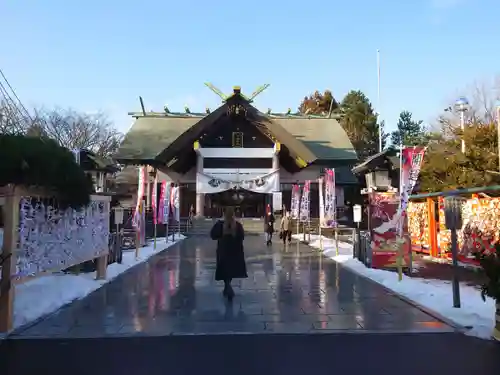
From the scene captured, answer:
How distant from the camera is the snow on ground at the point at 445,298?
6.97 meters

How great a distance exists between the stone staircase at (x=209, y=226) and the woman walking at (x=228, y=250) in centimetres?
1860

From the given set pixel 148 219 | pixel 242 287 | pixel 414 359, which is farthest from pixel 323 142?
pixel 414 359

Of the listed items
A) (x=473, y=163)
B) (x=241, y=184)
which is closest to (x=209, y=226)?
(x=241, y=184)

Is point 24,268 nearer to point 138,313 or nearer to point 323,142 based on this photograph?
point 138,313

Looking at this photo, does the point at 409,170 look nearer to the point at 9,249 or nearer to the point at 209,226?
the point at 9,249

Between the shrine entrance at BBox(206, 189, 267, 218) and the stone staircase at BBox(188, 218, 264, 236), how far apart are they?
317 cm

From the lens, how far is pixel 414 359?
17.8 feet

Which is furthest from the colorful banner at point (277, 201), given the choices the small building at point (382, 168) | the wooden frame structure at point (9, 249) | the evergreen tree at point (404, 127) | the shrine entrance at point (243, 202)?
the evergreen tree at point (404, 127)

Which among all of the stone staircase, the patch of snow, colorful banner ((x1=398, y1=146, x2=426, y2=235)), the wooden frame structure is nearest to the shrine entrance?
the stone staircase

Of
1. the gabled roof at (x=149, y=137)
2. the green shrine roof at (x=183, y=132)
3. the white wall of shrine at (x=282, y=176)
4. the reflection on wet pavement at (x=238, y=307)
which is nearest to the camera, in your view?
the reflection on wet pavement at (x=238, y=307)

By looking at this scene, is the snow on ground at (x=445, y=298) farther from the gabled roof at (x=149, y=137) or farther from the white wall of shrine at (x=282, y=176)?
the gabled roof at (x=149, y=137)

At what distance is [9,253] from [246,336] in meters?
3.44

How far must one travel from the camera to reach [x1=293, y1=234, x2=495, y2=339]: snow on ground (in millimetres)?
6973

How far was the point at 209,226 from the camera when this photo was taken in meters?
29.2
